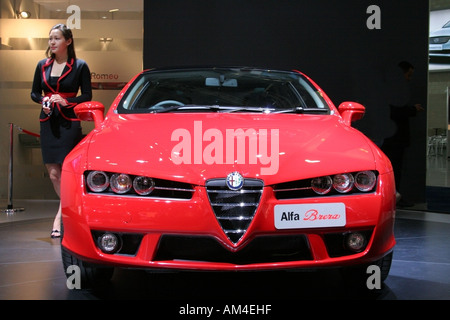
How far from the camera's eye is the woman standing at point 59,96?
158 inches

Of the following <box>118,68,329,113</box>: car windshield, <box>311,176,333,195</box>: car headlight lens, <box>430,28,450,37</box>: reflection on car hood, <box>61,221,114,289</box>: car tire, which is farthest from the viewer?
<box>430,28,450,37</box>: reflection on car hood

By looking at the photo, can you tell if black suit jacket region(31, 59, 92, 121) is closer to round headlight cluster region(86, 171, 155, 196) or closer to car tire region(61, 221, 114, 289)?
car tire region(61, 221, 114, 289)

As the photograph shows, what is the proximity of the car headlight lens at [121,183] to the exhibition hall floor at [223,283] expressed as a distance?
0.56 metres

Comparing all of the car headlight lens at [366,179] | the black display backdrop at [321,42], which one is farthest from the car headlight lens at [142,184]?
the black display backdrop at [321,42]

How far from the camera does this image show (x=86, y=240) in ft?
7.32

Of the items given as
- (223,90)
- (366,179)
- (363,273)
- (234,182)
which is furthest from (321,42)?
(234,182)

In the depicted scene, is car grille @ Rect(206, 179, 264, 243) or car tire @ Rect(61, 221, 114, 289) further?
car tire @ Rect(61, 221, 114, 289)

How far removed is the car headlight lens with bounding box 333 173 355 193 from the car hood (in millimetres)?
32

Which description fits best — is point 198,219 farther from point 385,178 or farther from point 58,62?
point 58,62

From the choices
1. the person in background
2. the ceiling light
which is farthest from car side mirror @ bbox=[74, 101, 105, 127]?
the ceiling light

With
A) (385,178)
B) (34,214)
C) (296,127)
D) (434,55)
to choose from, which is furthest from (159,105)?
(434,55)

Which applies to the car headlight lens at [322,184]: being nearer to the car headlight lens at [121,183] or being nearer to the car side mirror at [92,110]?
the car headlight lens at [121,183]

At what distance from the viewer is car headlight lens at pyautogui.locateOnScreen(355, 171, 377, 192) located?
229cm
